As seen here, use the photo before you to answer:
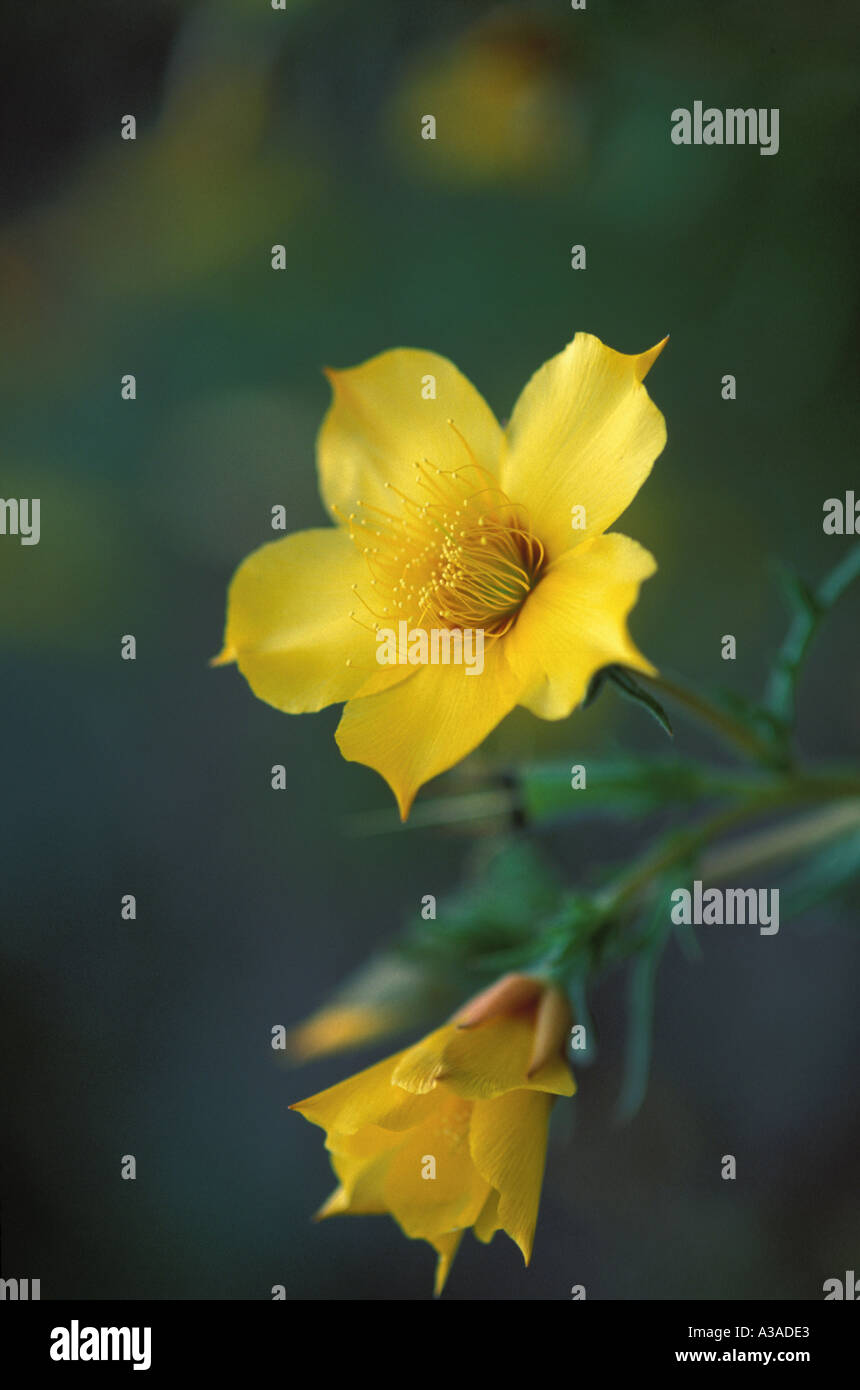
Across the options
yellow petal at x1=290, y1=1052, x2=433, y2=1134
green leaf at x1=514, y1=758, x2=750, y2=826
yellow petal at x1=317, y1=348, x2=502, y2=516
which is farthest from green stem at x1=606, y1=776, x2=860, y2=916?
yellow petal at x1=317, y1=348, x2=502, y2=516

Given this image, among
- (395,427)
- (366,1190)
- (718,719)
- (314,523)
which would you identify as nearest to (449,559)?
(395,427)

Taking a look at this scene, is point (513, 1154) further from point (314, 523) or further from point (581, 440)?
point (314, 523)

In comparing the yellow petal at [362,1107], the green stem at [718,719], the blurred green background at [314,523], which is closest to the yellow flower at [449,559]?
the green stem at [718,719]

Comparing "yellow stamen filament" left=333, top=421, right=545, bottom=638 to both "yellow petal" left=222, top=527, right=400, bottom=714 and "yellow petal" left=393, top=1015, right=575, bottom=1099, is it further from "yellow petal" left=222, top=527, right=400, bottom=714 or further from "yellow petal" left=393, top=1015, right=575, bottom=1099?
"yellow petal" left=393, top=1015, right=575, bottom=1099

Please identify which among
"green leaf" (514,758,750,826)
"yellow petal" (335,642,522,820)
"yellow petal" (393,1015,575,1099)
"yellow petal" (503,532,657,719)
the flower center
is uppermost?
the flower center

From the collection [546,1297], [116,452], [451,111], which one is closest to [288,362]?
[116,452]

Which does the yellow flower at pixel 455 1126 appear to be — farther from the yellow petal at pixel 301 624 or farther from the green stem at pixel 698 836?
the yellow petal at pixel 301 624

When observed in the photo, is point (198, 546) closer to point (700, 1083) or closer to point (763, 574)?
point (763, 574)
